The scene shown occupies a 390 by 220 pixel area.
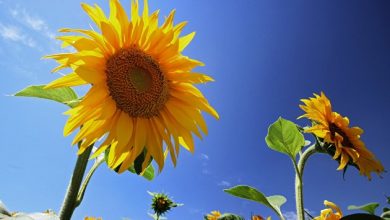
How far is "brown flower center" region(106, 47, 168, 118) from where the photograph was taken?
239 centimetres

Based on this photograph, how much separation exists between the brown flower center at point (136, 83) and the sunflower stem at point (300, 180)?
1.43 m

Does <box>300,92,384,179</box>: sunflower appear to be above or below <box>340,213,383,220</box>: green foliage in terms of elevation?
above

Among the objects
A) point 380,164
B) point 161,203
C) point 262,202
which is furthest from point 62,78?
point 161,203

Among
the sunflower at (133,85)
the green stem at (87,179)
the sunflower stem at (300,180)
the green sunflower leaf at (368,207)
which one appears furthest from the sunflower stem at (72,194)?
the green sunflower leaf at (368,207)

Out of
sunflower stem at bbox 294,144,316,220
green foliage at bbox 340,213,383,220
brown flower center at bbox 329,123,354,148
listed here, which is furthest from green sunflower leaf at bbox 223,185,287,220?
brown flower center at bbox 329,123,354,148

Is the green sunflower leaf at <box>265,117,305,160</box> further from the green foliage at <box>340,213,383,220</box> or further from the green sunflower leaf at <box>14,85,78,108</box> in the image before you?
the green sunflower leaf at <box>14,85,78,108</box>

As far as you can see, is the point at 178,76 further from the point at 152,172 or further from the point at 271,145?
the point at 271,145

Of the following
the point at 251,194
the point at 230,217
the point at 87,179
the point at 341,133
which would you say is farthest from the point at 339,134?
the point at 87,179

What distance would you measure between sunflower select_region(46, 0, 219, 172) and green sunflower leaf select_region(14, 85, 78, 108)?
0.04 m

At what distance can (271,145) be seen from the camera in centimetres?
345

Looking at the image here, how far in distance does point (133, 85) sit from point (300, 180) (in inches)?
66.9

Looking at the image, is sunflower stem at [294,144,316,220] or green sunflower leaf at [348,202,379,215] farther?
green sunflower leaf at [348,202,379,215]

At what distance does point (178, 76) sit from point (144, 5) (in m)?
0.51

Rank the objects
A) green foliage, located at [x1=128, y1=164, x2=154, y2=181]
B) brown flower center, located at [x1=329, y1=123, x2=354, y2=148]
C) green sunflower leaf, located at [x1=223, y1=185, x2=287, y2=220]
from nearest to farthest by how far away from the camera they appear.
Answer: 1. green foliage, located at [x1=128, y1=164, x2=154, y2=181]
2. green sunflower leaf, located at [x1=223, y1=185, x2=287, y2=220]
3. brown flower center, located at [x1=329, y1=123, x2=354, y2=148]
